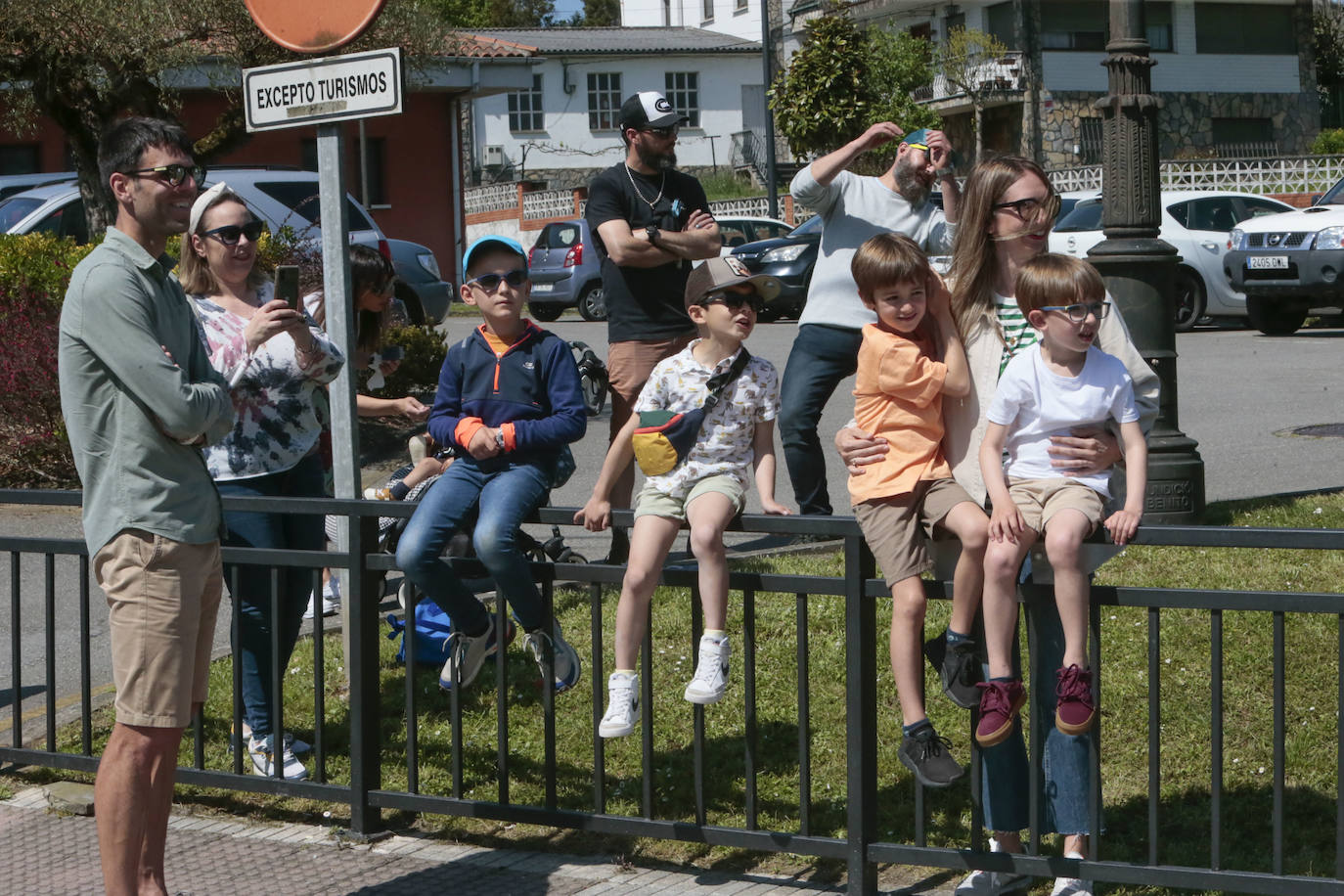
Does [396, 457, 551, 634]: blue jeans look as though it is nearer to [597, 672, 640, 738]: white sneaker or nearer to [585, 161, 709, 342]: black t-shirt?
[597, 672, 640, 738]: white sneaker

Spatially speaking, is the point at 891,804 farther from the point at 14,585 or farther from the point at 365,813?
the point at 14,585

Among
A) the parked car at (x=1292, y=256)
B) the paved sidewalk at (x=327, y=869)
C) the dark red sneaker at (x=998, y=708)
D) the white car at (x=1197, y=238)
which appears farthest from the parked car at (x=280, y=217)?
the dark red sneaker at (x=998, y=708)

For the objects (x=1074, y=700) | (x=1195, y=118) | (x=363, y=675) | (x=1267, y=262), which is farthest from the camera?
(x=1195, y=118)

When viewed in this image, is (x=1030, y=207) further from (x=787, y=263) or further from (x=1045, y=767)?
(x=787, y=263)

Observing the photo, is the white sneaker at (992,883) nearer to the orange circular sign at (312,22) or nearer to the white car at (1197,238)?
the orange circular sign at (312,22)

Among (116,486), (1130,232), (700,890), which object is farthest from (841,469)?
(116,486)

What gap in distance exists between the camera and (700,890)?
4.56 metres

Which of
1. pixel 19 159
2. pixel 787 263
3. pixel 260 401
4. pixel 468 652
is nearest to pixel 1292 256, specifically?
pixel 787 263

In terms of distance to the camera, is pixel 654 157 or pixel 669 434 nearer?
pixel 669 434

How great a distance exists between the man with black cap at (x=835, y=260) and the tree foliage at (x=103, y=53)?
7.54m

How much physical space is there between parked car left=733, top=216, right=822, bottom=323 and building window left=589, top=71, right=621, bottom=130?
32.2m

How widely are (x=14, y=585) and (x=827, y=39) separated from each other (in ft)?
91.5

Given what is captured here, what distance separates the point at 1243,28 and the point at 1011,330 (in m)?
49.0

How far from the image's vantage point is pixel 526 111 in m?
53.5
